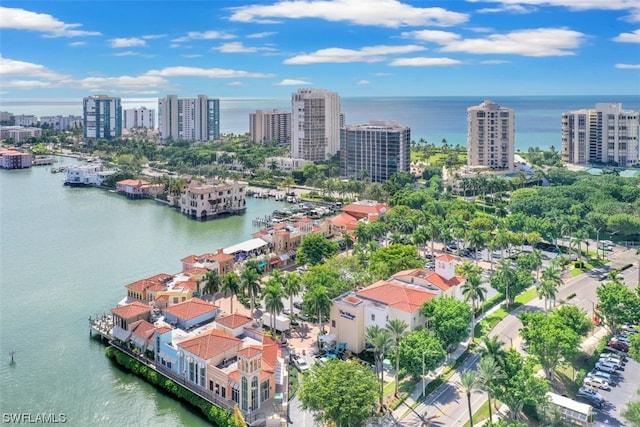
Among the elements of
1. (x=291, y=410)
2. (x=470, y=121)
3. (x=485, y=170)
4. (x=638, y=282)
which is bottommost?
(x=291, y=410)

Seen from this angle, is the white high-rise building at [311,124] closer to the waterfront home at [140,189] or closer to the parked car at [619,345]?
the waterfront home at [140,189]

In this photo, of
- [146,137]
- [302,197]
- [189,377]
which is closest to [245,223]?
[302,197]

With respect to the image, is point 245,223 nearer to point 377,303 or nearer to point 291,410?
point 377,303

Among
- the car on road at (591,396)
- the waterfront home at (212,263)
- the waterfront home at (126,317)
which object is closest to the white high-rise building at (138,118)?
the waterfront home at (212,263)

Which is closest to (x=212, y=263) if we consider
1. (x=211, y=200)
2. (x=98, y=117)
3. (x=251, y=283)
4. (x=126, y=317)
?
(x=251, y=283)

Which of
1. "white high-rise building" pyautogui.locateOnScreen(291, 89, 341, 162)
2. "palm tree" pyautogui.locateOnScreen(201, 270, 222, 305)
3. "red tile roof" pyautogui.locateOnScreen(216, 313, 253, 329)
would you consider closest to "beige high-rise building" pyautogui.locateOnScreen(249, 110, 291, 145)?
"white high-rise building" pyautogui.locateOnScreen(291, 89, 341, 162)
